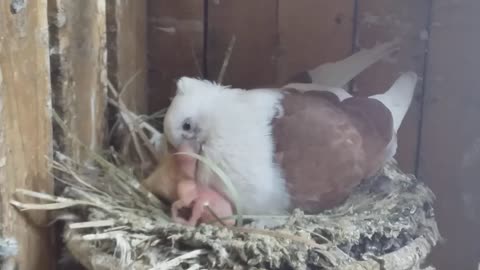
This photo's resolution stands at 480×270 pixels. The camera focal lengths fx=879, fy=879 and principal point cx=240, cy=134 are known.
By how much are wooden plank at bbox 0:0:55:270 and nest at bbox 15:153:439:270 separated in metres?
0.02

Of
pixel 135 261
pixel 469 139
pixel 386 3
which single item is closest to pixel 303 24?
pixel 386 3

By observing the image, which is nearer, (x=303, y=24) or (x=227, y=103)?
(x=227, y=103)

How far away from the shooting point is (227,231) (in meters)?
0.83

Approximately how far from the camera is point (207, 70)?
122cm

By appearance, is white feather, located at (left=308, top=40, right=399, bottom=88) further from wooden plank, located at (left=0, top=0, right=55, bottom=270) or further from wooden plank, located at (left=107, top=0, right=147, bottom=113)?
wooden plank, located at (left=0, top=0, right=55, bottom=270)

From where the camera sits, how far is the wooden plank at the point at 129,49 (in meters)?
1.06

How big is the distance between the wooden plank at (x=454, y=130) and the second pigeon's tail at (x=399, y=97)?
8 cm

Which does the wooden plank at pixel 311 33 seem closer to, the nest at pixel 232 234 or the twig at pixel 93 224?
the nest at pixel 232 234

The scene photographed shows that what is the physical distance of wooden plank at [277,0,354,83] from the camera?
1.16m

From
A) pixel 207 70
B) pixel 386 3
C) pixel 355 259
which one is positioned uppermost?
pixel 386 3

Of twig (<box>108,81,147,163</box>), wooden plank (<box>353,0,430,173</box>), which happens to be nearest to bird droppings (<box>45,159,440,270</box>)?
twig (<box>108,81,147,163</box>)

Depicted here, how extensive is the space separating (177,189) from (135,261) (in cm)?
12

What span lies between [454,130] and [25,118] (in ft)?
1.90

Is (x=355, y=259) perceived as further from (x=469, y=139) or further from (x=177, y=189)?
(x=469, y=139)
